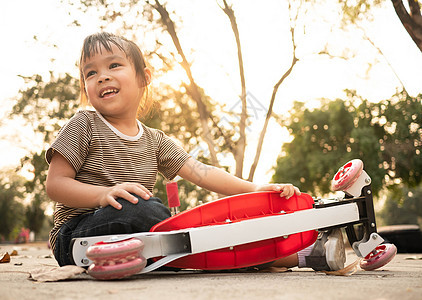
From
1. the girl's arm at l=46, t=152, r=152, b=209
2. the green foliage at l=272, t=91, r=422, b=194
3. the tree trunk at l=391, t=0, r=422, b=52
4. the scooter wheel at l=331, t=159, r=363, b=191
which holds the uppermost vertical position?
the green foliage at l=272, t=91, r=422, b=194

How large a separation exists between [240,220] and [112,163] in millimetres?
666

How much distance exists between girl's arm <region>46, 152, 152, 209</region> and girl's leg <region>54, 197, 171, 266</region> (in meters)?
0.04

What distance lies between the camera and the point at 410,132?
12.2 m

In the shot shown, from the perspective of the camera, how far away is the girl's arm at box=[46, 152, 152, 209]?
5.94 feet

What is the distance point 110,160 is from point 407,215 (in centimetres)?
4248

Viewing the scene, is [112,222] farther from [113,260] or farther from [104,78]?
[104,78]

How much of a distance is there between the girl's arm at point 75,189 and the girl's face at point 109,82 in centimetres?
40

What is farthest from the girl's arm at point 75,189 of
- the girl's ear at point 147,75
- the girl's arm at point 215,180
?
the girl's ear at point 147,75

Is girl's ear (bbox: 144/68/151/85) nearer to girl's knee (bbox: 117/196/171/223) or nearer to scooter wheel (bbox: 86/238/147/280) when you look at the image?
girl's knee (bbox: 117/196/171/223)

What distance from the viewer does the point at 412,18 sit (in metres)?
2.82

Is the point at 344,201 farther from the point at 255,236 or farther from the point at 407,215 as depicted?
the point at 407,215

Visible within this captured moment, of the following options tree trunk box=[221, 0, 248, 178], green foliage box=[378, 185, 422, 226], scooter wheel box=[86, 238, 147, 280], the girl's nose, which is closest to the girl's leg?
scooter wheel box=[86, 238, 147, 280]

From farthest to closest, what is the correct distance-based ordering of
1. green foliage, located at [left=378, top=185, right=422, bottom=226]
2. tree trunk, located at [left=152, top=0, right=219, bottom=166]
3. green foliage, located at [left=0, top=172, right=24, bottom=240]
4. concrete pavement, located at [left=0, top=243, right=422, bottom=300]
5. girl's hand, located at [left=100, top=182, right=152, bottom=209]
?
green foliage, located at [left=378, top=185, right=422, bottom=226] → green foliage, located at [left=0, top=172, right=24, bottom=240] → tree trunk, located at [left=152, top=0, right=219, bottom=166] → girl's hand, located at [left=100, top=182, right=152, bottom=209] → concrete pavement, located at [left=0, top=243, right=422, bottom=300]

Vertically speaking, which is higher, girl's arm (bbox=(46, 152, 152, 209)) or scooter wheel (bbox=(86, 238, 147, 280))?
girl's arm (bbox=(46, 152, 152, 209))
